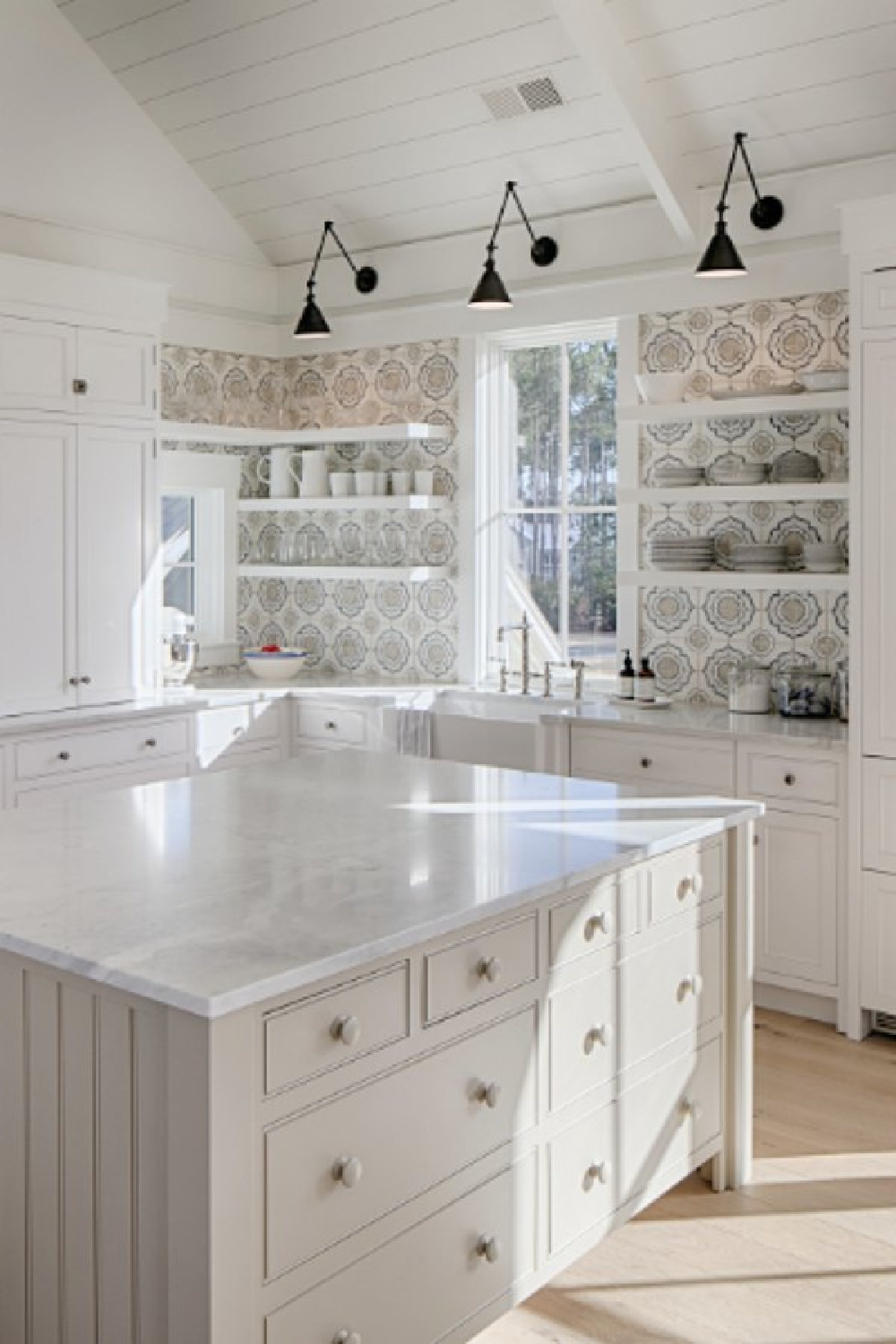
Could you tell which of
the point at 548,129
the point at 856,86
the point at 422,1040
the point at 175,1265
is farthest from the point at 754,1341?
the point at 548,129

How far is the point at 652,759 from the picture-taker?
15.7 ft

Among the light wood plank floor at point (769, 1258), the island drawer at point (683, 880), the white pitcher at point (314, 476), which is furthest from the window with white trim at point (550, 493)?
the island drawer at point (683, 880)

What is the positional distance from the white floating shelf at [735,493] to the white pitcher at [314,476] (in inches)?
64.6

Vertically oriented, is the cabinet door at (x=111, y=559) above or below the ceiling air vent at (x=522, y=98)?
below

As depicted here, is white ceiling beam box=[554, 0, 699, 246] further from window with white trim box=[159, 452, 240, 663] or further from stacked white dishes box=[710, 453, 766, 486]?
window with white trim box=[159, 452, 240, 663]

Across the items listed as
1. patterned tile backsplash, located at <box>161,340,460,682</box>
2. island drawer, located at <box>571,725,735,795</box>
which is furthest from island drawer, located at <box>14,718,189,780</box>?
island drawer, located at <box>571,725,735,795</box>

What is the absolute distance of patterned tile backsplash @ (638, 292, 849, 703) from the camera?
16.2ft

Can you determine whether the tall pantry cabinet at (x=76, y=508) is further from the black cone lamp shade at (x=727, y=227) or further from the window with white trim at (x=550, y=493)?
the black cone lamp shade at (x=727, y=227)

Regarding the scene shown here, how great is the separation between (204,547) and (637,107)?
2.87 m

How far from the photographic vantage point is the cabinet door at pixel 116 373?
5.09m

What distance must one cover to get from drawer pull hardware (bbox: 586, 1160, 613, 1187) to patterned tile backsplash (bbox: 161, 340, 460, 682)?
3.46 meters

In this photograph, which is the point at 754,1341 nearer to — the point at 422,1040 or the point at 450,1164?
the point at 450,1164

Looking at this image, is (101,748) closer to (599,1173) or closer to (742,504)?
(742,504)

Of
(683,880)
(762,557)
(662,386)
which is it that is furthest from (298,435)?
(683,880)
